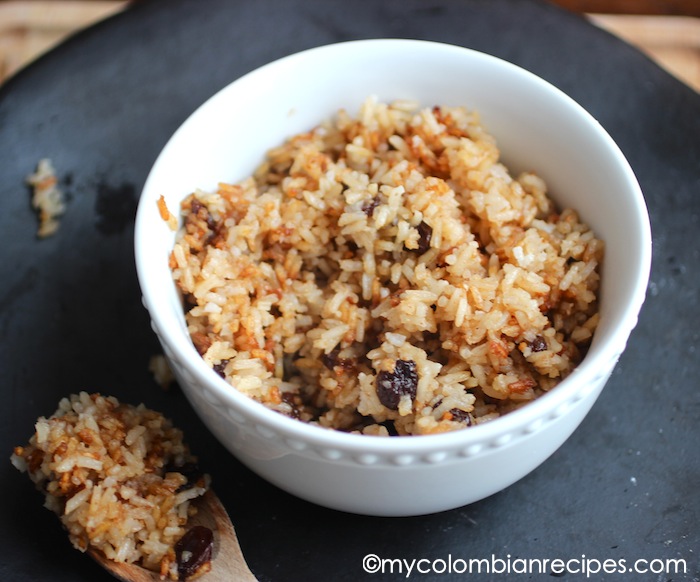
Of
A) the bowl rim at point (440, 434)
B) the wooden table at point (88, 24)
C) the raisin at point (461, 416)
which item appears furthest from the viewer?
the wooden table at point (88, 24)

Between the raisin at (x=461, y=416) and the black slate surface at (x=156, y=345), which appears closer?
the raisin at (x=461, y=416)

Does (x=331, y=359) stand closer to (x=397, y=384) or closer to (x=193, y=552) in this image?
(x=397, y=384)

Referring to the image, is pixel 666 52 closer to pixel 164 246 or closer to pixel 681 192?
pixel 681 192

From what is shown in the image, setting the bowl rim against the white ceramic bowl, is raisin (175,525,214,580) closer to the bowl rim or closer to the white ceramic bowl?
the white ceramic bowl

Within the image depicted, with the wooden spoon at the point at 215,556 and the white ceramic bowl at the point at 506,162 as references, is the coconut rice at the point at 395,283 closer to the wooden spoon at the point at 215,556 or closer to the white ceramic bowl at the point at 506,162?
the white ceramic bowl at the point at 506,162

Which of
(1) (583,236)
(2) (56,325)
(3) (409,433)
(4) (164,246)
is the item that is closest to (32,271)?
(2) (56,325)

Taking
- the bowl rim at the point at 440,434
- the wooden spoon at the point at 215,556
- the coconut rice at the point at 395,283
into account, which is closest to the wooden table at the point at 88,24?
the coconut rice at the point at 395,283
